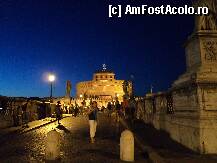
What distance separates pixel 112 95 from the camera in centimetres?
12644

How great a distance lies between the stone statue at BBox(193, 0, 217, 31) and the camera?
11.0 m

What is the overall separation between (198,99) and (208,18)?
13.1 ft

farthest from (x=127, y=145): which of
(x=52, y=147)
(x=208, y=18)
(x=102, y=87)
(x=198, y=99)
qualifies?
(x=102, y=87)

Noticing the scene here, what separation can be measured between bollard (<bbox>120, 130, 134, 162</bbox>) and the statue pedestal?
2.16m

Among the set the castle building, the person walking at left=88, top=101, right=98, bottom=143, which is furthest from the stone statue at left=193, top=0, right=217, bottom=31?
the castle building

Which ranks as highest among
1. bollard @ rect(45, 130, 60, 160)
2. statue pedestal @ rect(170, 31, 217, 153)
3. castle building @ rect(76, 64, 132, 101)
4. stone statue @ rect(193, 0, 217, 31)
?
castle building @ rect(76, 64, 132, 101)

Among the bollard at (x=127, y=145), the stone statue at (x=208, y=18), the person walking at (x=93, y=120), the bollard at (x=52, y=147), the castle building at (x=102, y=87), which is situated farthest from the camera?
the castle building at (x=102, y=87)

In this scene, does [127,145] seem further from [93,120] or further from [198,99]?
[93,120]

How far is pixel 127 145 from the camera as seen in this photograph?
25.9 feet

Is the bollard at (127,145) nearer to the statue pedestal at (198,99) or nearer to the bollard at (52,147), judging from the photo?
the bollard at (52,147)

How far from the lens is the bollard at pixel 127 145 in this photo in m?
7.84

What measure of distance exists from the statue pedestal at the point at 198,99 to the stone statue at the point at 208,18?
0.49m

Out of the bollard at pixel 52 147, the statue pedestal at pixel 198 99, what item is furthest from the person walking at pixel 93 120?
the bollard at pixel 52 147

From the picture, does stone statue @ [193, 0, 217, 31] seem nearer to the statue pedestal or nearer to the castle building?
the statue pedestal
